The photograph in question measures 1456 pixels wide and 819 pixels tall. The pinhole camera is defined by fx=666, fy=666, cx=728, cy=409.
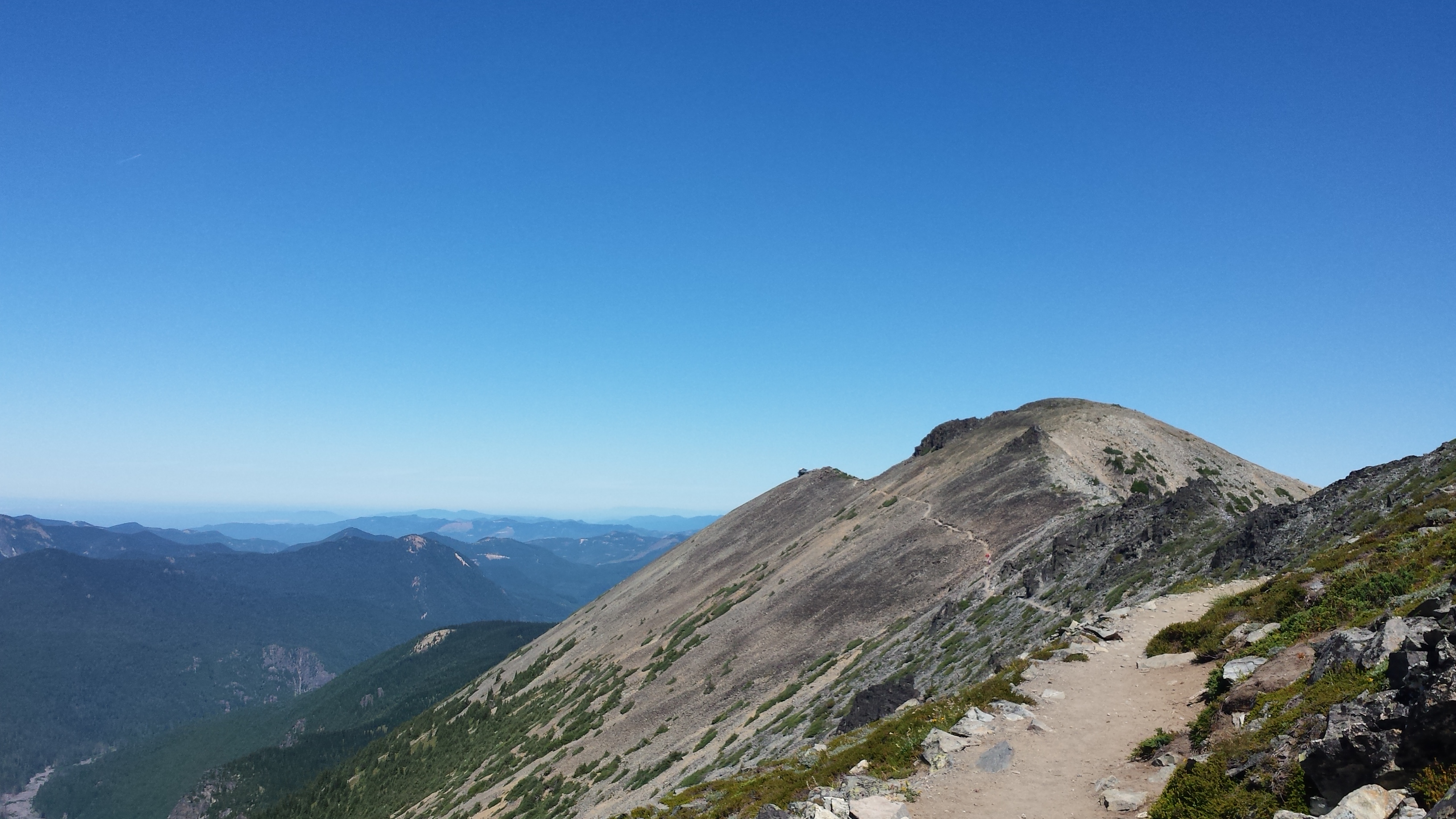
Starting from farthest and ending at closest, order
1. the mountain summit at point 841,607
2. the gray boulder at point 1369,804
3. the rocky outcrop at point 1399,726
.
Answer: the mountain summit at point 841,607 < the rocky outcrop at point 1399,726 < the gray boulder at point 1369,804

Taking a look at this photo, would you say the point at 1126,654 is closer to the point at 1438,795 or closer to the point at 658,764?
the point at 1438,795

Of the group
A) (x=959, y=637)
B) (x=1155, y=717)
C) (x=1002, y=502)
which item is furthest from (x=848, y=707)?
(x=1002, y=502)

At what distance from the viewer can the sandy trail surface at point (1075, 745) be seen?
13.8 m

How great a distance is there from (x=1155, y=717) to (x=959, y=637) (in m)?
19.2

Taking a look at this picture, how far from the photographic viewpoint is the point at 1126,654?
Result: 69.6 feet

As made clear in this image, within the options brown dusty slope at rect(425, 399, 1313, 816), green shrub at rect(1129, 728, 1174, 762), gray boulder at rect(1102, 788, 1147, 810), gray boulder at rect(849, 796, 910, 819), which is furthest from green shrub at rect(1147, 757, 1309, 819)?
brown dusty slope at rect(425, 399, 1313, 816)

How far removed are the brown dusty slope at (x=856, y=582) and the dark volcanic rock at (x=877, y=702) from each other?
2.35 meters

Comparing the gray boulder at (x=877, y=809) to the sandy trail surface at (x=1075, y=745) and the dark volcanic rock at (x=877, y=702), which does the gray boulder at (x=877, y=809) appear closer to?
the sandy trail surface at (x=1075, y=745)

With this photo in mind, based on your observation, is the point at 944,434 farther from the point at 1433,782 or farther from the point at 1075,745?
the point at 1433,782

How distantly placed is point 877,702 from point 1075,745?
14.1 meters

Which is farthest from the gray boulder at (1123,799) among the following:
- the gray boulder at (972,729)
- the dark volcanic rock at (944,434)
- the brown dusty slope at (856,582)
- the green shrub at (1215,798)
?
the dark volcanic rock at (944,434)

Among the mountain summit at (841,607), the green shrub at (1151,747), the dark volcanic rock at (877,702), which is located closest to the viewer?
the green shrub at (1151,747)

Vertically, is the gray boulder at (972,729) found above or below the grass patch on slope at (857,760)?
above

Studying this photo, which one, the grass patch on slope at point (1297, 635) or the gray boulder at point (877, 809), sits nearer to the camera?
the grass patch on slope at point (1297, 635)
